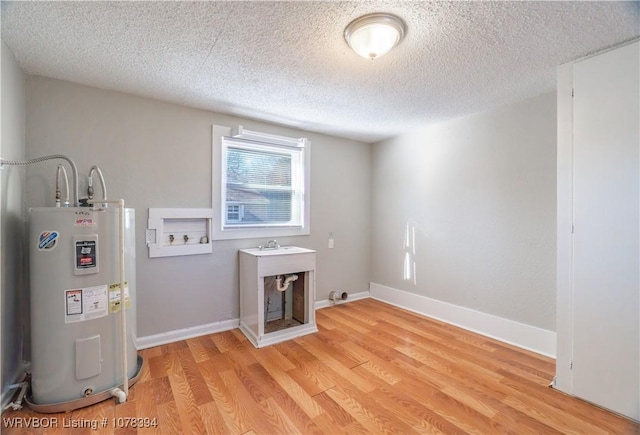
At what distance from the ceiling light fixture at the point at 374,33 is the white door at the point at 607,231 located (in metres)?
1.37

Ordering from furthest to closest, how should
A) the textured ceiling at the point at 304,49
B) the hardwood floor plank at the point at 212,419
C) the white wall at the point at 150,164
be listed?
the white wall at the point at 150,164 < the hardwood floor plank at the point at 212,419 < the textured ceiling at the point at 304,49

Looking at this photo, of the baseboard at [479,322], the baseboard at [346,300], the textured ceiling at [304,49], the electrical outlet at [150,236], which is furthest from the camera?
the baseboard at [346,300]

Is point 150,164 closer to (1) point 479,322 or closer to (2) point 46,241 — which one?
(2) point 46,241

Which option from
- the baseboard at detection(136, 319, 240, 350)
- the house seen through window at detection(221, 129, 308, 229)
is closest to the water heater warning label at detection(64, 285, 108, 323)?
the baseboard at detection(136, 319, 240, 350)

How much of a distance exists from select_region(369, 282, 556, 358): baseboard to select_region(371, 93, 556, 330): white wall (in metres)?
0.06

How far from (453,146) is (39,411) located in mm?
4040

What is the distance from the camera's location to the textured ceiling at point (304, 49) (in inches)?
59.1

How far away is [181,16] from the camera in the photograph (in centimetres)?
155

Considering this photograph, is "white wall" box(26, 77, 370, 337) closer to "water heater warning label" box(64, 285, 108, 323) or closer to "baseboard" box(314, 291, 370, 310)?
"water heater warning label" box(64, 285, 108, 323)

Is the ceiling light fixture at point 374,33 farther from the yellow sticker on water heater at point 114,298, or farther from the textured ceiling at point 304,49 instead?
the yellow sticker on water heater at point 114,298

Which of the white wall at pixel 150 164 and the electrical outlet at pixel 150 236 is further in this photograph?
the electrical outlet at pixel 150 236

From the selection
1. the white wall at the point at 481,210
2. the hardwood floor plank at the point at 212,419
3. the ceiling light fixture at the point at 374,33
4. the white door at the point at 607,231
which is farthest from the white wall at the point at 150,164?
the white door at the point at 607,231

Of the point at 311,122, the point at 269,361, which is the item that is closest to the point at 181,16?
the point at 311,122

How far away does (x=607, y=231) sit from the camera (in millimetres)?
1820
